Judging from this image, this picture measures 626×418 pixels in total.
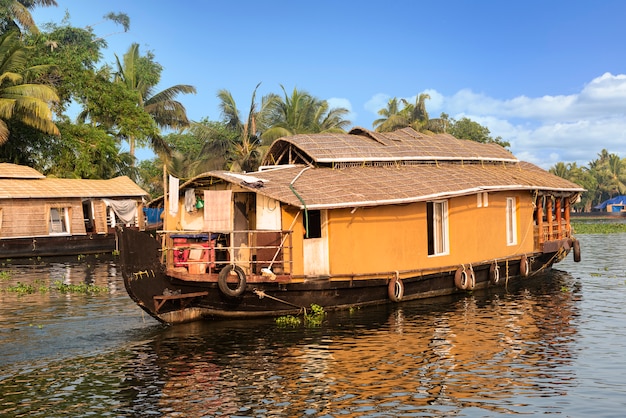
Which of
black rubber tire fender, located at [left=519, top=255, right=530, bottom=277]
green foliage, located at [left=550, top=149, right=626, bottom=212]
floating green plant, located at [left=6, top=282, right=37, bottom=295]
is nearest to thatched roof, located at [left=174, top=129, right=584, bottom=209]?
black rubber tire fender, located at [left=519, top=255, right=530, bottom=277]

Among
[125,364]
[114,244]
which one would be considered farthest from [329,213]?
[114,244]

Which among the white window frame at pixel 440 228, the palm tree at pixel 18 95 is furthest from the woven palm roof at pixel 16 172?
the white window frame at pixel 440 228

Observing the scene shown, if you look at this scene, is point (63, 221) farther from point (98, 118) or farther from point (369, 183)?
point (369, 183)

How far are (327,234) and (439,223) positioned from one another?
3.71 metres

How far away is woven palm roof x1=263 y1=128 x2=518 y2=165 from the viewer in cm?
1568

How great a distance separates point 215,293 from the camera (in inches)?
501

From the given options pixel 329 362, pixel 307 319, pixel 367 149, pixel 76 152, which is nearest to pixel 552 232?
pixel 367 149

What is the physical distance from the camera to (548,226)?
20.6 metres

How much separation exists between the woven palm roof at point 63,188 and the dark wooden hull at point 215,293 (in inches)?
685

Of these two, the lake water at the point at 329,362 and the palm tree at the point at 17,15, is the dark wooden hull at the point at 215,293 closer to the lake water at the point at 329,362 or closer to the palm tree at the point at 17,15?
the lake water at the point at 329,362

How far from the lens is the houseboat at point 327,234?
12656 mm

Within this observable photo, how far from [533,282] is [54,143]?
84.8 feet

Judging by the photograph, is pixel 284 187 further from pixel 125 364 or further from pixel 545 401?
pixel 545 401

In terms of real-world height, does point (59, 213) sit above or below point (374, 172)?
below
